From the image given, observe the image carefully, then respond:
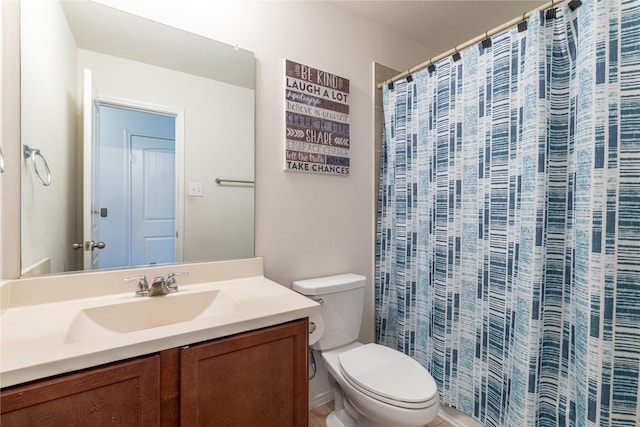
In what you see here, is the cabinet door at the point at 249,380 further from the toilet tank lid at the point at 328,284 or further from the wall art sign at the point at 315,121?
the wall art sign at the point at 315,121

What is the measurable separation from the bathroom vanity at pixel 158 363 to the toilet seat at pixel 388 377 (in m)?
0.35

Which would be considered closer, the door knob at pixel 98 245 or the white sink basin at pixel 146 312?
the white sink basin at pixel 146 312

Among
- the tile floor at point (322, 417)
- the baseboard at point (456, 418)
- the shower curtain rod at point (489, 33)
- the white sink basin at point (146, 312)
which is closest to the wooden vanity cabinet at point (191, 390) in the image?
the white sink basin at point (146, 312)

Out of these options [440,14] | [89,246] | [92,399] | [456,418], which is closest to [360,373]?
[456,418]

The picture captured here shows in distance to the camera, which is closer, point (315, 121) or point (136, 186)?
point (136, 186)

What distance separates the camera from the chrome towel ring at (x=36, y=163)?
3.27 ft

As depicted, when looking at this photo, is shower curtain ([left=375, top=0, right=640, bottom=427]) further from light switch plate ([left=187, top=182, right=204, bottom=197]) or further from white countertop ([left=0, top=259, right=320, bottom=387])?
light switch plate ([left=187, top=182, right=204, bottom=197])

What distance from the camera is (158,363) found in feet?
2.44

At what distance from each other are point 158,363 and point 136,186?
77 centimetres

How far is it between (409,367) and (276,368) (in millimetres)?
745

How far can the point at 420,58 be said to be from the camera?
218 cm

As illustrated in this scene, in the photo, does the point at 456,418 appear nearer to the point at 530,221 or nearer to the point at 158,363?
the point at 530,221

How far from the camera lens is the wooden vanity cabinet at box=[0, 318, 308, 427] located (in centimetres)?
63

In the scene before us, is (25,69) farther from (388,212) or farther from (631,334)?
(631,334)
